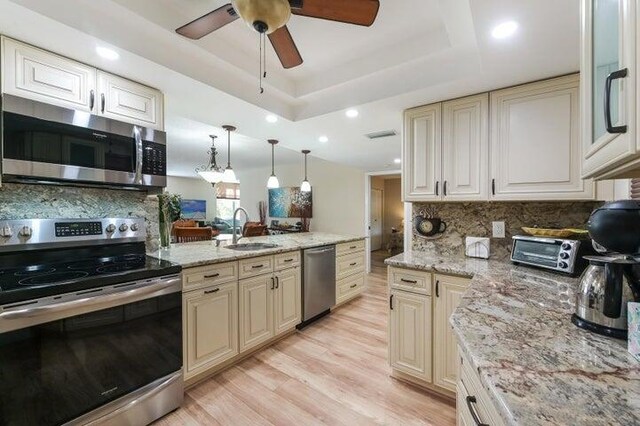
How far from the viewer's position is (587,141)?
882 mm

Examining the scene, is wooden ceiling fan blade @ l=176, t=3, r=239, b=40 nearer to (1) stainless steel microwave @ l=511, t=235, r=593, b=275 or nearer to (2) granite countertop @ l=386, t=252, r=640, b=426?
(2) granite countertop @ l=386, t=252, r=640, b=426

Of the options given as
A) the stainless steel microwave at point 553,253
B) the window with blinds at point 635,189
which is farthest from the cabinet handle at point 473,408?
the window with blinds at point 635,189

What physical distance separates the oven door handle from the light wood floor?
0.83 m

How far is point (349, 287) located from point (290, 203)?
3.77 meters

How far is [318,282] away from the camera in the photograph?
3119 millimetres

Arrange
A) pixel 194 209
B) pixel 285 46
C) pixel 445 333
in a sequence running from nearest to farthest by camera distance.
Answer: pixel 285 46 < pixel 445 333 < pixel 194 209

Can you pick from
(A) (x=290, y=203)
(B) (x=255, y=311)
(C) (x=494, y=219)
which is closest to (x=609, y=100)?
(C) (x=494, y=219)

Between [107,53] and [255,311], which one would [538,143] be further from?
[107,53]

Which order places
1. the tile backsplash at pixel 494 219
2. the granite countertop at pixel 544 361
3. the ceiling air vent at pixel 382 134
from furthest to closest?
the ceiling air vent at pixel 382 134 → the tile backsplash at pixel 494 219 → the granite countertop at pixel 544 361

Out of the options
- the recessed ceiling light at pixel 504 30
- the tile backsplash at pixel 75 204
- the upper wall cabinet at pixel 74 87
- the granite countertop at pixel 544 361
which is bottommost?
the granite countertop at pixel 544 361

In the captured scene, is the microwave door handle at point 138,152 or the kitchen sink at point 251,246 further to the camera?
the kitchen sink at point 251,246

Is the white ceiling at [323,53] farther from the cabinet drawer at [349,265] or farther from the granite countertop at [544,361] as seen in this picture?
the cabinet drawer at [349,265]

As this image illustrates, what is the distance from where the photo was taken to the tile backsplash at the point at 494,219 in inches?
77.9

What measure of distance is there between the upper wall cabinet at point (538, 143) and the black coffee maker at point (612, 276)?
1.05 meters
